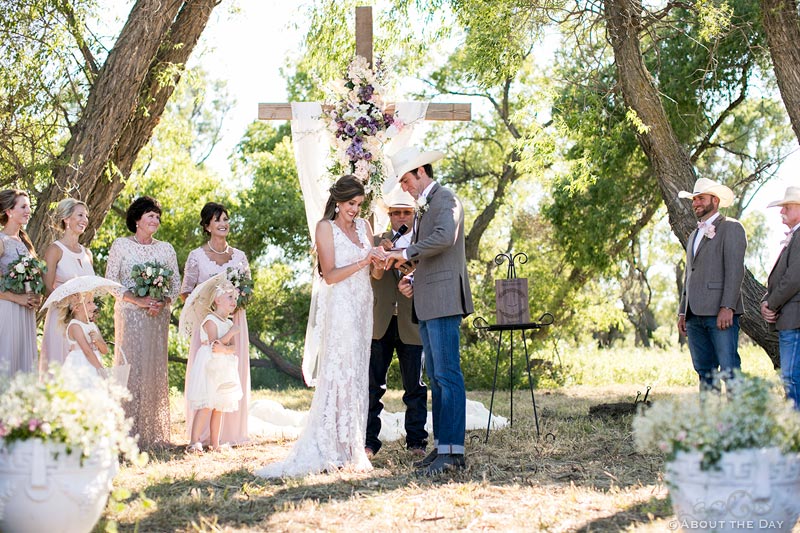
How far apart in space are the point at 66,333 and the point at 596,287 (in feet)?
39.6

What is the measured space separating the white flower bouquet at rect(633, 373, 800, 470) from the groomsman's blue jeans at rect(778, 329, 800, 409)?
2326 millimetres

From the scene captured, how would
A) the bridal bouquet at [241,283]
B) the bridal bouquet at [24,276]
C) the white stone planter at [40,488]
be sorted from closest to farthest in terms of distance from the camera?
the white stone planter at [40,488], the bridal bouquet at [24,276], the bridal bouquet at [241,283]

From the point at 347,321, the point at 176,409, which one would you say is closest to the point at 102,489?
the point at 347,321

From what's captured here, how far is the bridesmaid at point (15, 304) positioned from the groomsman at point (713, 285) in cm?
486

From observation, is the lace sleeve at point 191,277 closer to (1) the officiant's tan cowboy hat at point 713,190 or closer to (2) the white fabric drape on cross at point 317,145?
(2) the white fabric drape on cross at point 317,145

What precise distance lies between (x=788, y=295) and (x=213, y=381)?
4.27 meters

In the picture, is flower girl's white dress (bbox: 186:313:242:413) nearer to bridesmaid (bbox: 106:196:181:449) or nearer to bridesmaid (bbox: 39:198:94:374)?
bridesmaid (bbox: 106:196:181:449)

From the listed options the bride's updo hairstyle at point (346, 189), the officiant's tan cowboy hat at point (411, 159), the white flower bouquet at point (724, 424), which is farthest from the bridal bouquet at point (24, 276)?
the white flower bouquet at point (724, 424)

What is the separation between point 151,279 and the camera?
6.92m

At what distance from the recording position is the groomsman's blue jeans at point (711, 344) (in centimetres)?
644

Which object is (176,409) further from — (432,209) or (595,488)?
(595,488)

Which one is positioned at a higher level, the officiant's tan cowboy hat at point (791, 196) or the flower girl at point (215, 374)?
the officiant's tan cowboy hat at point (791, 196)

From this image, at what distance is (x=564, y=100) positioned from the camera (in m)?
10.8

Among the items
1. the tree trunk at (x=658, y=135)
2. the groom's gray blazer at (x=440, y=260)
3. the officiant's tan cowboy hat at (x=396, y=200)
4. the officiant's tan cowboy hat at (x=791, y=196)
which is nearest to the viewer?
the groom's gray blazer at (x=440, y=260)
